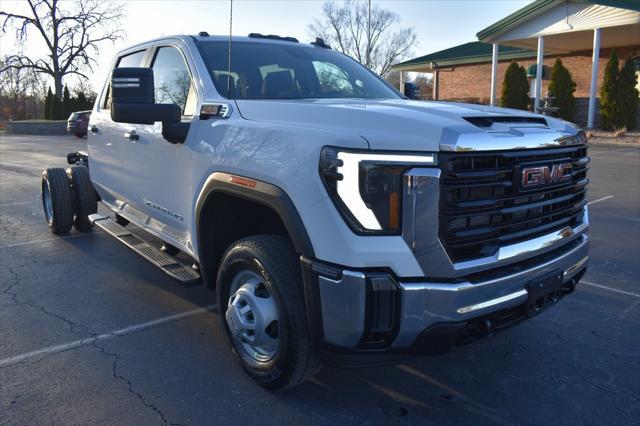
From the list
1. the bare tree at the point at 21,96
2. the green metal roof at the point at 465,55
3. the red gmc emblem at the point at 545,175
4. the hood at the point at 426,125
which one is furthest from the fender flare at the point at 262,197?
the bare tree at the point at 21,96

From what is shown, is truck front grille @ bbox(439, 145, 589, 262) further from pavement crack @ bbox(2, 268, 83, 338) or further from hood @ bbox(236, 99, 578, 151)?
pavement crack @ bbox(2, 268, 83, 338)

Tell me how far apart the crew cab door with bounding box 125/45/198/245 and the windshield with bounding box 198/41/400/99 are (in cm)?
25

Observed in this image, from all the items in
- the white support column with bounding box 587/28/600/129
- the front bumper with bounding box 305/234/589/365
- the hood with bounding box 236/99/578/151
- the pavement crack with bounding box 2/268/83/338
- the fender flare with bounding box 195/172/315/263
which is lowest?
the pavement crack with bounding box 2/268/83/338

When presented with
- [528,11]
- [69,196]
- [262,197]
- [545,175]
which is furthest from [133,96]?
[528,11]

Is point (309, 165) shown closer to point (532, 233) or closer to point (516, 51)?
point (532, 233)

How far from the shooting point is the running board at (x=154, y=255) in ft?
11.9

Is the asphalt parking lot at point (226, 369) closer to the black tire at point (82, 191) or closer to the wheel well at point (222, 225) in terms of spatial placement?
the wheel well at point (222, 225)

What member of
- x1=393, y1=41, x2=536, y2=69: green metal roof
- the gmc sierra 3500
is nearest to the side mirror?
the gmc sierra 3500

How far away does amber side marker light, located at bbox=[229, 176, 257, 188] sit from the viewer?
280 cm

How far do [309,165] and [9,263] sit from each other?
14.1 ft

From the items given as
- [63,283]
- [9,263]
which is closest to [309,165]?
[63,283]

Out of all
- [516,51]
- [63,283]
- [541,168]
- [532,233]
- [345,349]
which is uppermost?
[516,51]

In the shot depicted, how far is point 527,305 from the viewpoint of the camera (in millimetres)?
2625

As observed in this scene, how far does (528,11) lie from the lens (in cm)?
2322
